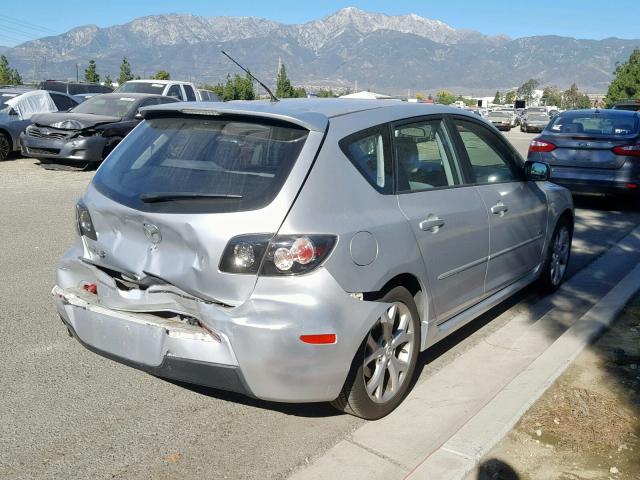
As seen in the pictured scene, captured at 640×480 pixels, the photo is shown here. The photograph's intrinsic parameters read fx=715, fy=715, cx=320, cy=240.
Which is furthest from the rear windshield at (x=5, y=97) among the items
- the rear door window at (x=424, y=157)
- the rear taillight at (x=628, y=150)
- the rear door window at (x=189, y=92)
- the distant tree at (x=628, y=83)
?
the distant tree at (x=628, y=83)

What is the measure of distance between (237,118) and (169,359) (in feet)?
4.34

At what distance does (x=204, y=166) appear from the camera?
372cm

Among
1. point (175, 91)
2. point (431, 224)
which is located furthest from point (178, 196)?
point (175, 91)

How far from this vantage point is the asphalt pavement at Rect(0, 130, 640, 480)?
3.44 meters

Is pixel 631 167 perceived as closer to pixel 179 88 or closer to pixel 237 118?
pixel 237 118

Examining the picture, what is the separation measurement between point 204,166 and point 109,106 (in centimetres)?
1256

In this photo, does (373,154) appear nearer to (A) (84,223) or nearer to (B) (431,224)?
(B) (431,224)

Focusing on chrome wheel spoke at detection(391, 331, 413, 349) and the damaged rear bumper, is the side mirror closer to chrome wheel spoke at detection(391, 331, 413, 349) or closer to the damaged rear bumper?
chrome wheel spoke at detection(391, 331, 413, 349)

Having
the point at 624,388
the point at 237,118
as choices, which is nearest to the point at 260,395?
the point at 237,118

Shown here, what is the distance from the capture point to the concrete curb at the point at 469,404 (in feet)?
11.2

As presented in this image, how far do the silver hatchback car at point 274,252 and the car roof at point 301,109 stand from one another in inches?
0.6

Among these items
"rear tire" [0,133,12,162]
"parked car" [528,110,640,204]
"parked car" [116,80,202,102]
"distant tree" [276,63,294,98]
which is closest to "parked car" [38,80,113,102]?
"parked car" [116,80,202,102]

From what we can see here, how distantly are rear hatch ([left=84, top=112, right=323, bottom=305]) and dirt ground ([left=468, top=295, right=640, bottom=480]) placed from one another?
156 cm

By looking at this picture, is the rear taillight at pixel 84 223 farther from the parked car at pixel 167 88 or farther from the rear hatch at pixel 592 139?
the parked car at pixel 167 88
